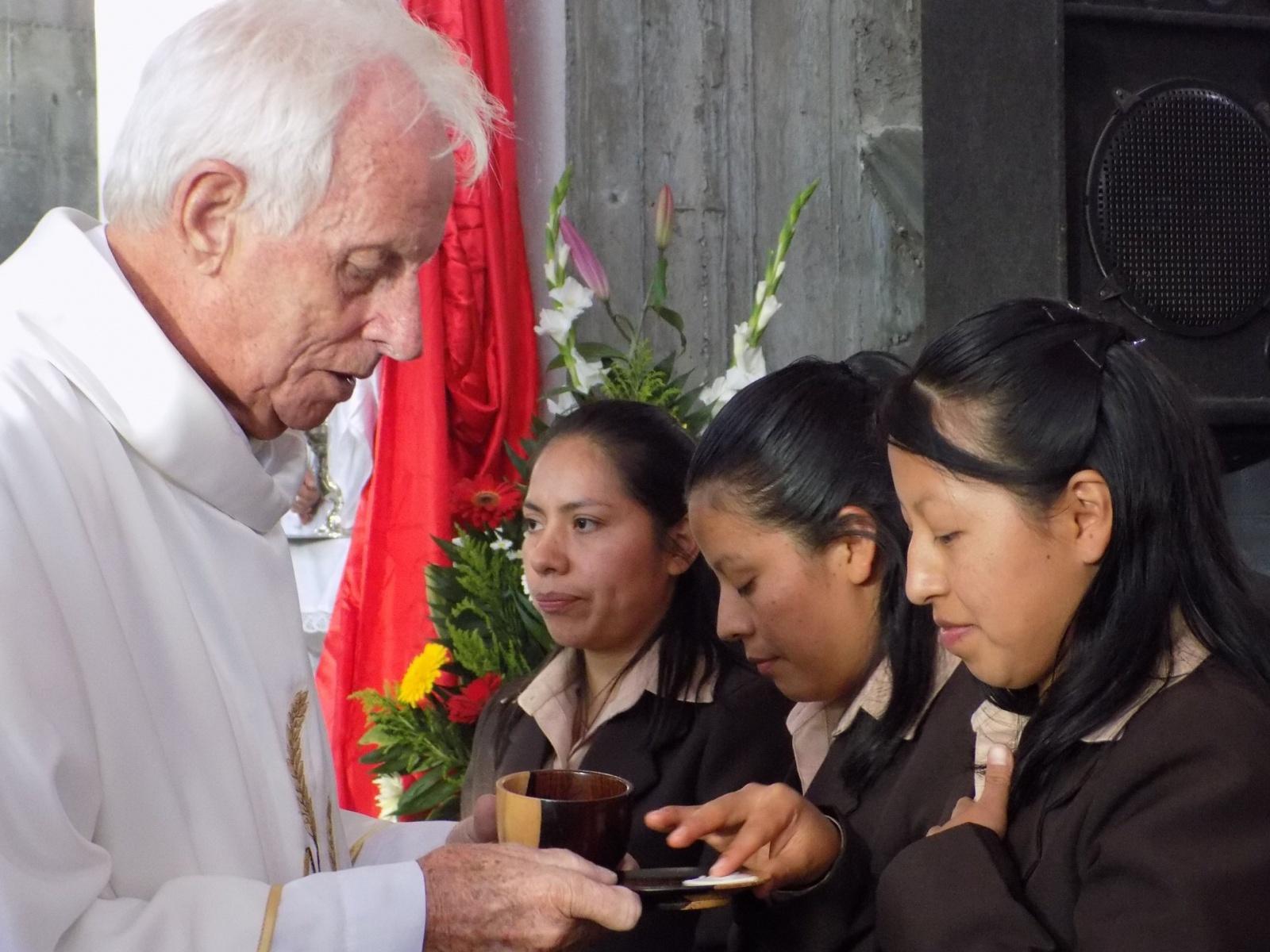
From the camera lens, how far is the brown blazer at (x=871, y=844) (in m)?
1.70

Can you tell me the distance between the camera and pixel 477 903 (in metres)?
1.42

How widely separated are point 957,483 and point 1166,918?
18.1 inches

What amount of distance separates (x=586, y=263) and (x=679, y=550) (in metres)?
0.88

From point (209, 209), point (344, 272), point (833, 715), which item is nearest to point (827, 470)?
point (833, 715)

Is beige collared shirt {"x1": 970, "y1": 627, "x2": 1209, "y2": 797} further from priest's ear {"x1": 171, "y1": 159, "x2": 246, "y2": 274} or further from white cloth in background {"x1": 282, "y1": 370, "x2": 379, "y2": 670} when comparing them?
white cloth in background {"x1": 282, "y1": 370, "x2": 379, "y2": 670}

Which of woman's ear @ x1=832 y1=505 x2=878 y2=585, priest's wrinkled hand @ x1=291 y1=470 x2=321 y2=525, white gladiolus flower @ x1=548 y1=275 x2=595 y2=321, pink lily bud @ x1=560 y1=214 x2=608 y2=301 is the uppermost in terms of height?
pink lily bud @ x1=560 y1=214 x2=608 y2=301

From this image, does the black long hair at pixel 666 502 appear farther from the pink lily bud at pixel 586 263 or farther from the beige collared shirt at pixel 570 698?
the pink lily bud at pixel 586 263

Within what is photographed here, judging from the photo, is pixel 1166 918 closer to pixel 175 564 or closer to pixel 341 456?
pixel 175 564

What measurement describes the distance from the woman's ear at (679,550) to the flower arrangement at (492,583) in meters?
0.46

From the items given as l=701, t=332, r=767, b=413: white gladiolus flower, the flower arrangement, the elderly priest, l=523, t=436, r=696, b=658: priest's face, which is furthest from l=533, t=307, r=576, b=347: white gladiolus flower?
the elderly priest

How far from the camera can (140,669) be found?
1.44 m

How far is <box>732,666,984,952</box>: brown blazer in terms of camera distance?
1697mm

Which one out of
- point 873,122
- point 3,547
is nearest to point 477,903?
point 3,547

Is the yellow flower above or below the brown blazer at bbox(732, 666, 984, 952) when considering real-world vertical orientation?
below
